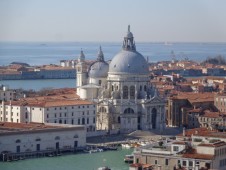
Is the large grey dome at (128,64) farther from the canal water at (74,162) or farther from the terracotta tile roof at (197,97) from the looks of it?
the canal water at (74,162)

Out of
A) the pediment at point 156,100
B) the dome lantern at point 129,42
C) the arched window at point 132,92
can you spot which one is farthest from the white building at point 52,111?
the dome lantern at point 129,42

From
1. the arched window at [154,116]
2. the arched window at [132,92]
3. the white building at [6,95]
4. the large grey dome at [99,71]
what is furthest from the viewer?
the white building at [6,95]

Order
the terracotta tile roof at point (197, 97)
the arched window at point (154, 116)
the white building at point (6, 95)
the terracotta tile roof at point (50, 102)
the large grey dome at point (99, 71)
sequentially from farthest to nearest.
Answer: the terracotta tile roof at point (197, 97) < the white building at point (6, 95) < the large grey dome at point (99, 71) < the arched window at point (154, 116) < the terracotta tile roof at point (50, 102)

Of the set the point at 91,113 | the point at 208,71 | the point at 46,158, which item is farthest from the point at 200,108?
the point at 208,71

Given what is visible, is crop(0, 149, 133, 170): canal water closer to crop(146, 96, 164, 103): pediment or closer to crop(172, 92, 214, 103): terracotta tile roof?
crop(146, 96, 164, 103): pediment

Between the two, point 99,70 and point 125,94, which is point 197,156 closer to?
point 125,94

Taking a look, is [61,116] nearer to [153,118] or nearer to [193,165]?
[153,118]
